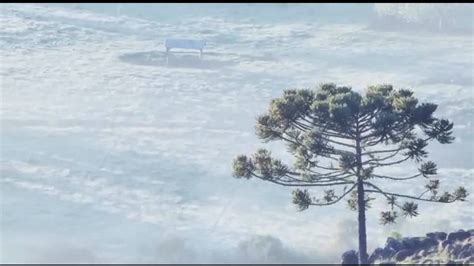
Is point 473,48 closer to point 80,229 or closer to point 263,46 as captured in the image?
point 263,46

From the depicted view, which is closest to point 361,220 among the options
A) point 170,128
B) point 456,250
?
point 456,250

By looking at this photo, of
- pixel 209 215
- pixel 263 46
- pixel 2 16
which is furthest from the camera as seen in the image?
pixel 2 16

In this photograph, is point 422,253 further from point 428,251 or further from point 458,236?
point 458,236

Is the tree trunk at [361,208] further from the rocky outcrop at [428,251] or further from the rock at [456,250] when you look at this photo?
the rock at [456,250]

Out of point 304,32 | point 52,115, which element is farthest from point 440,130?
point 304,32

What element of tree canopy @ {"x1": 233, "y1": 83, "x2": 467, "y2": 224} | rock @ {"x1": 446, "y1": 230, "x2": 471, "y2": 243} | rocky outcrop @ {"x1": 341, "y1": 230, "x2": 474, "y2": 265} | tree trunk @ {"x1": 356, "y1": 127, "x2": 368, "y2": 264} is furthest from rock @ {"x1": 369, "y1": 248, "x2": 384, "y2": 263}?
tree canopy @ {"x1": 233, "y1": 83, "x2": 467, "y2": 224}

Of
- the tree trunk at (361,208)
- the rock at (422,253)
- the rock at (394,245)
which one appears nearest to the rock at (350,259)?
the tree trunk at (361,208)

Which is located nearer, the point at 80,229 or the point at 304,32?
the point at 80,229

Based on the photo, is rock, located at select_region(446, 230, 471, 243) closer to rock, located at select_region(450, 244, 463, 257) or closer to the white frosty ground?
rock, located at select_region(450, 244, 463, 257)
